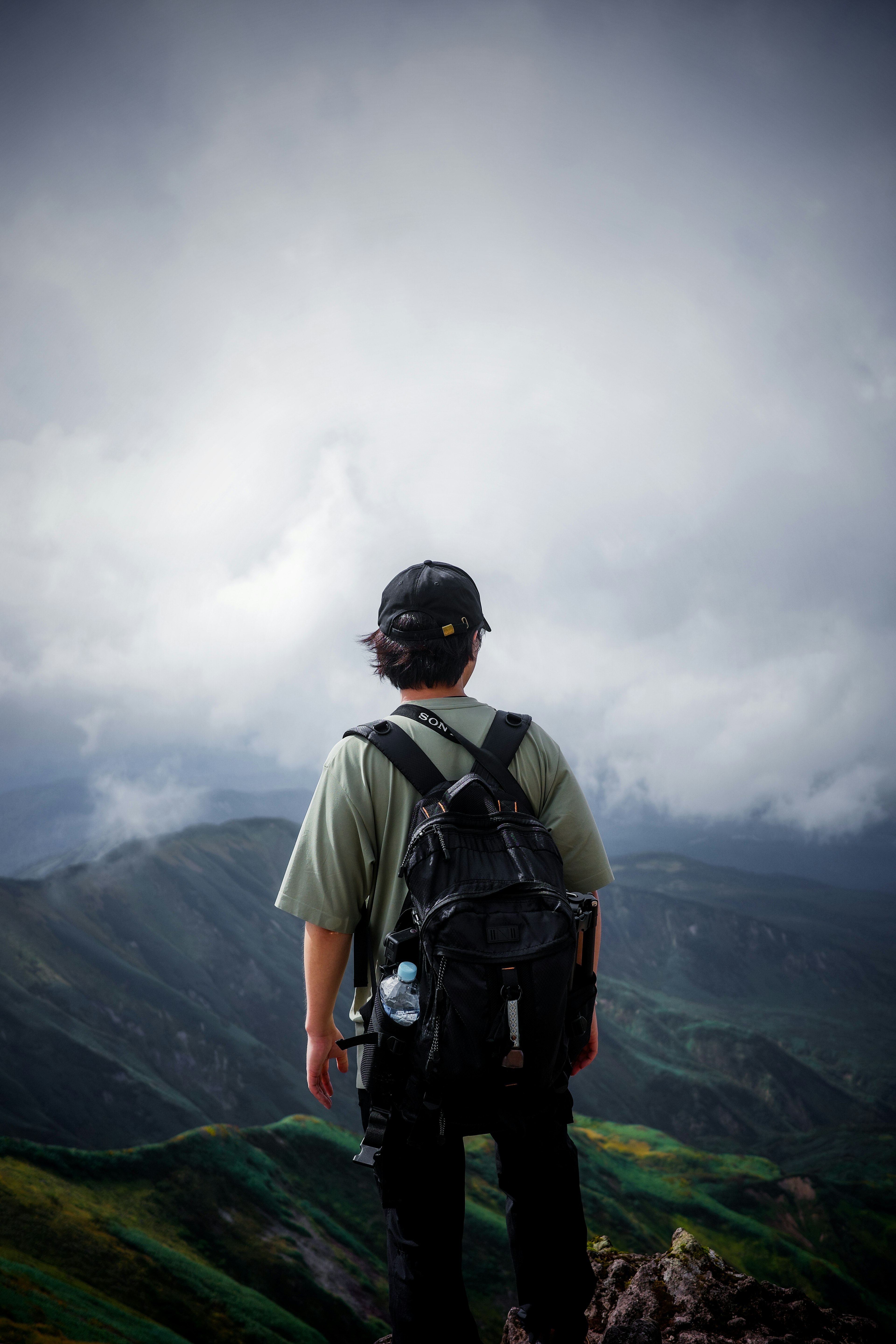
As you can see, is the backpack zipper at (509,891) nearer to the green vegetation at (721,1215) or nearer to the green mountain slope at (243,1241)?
the green mountain slope at (243,1241)

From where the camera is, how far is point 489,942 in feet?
10.1

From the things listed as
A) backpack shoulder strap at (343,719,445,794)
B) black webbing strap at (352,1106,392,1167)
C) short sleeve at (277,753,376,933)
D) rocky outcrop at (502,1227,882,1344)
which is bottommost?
rocky outcrop at (502,1227,882,1344)

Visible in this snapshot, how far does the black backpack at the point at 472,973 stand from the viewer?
119 inches

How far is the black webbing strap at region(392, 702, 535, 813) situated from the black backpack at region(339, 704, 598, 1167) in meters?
0.21

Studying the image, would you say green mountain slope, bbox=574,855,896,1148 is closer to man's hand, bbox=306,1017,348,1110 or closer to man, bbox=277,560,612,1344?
man, bbox=277,560,612,1344

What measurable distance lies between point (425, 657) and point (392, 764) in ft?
2.39

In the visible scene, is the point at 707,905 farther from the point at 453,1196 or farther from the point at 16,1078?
the point at 453,1196

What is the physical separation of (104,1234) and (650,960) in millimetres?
147721

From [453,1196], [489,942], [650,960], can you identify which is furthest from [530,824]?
[650,960]

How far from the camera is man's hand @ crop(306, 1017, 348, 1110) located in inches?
143

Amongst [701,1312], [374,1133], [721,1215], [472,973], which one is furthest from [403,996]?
[721,1215]

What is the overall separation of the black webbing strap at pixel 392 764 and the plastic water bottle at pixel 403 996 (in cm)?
56

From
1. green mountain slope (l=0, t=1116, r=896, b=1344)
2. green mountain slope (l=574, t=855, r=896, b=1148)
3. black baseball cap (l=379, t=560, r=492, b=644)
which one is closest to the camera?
black baseball cap (l=379, t=560, r=492, b=644)

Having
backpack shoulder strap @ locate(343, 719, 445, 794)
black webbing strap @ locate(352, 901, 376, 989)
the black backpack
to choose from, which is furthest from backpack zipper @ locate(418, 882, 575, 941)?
black webbing strap @ locate(352, 901, 376, 989)
